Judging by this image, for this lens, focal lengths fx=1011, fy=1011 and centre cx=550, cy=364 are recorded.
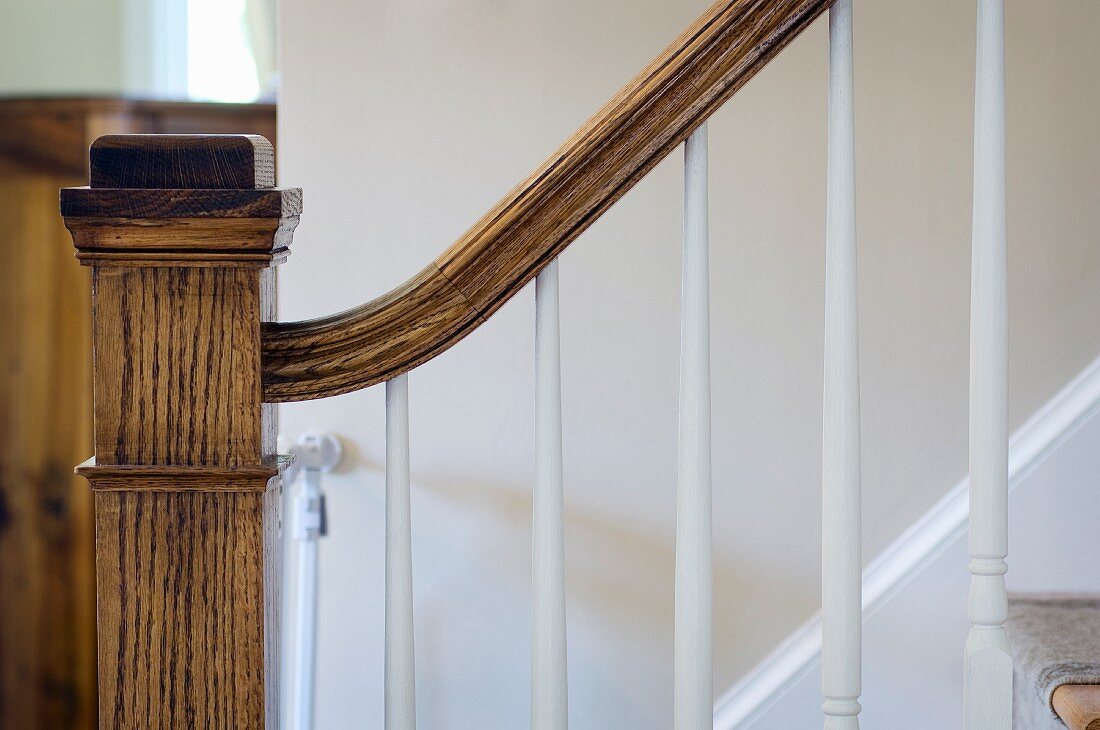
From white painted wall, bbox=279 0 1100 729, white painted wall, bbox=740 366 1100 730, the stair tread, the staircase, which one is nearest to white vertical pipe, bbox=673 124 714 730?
the staircase

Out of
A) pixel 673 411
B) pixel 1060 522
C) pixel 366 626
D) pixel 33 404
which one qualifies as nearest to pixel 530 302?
pixel 673 411

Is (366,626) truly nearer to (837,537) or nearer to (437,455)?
(437,455)

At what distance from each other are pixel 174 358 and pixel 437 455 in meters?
0.96

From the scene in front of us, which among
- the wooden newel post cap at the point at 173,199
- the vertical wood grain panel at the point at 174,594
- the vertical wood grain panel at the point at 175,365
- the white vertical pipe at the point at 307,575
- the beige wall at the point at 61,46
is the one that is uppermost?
the beige wall at the point at 61,46

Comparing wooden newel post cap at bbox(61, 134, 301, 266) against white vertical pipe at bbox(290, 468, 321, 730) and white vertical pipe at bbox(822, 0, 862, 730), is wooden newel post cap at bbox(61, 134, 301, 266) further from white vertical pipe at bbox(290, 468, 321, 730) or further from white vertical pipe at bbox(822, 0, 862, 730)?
white vertical pipe at bbox(290, 468, 321, 730)

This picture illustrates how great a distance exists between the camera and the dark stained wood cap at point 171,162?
58cm

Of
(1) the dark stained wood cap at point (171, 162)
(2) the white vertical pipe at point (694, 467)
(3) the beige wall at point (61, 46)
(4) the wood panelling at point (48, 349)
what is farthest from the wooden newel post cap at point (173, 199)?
(3) the beige wall at point (61, 46)

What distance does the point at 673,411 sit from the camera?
1551mm

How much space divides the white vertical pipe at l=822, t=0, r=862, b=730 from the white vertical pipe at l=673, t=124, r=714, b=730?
72mm

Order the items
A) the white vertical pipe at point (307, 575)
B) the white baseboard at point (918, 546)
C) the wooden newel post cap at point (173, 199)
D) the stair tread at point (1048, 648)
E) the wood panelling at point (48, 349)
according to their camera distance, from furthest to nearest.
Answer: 1. the wood panelling at point (48, 349)
2. the white vertical pipe at point (307, 575)
3. the white baseboard at point (918, 546)
4. the stair tread at point (1048, 648)
5. the wooden newel post cap at point (173, 199)

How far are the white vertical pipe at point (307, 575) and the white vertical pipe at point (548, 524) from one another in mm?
948

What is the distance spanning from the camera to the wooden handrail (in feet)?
1.92

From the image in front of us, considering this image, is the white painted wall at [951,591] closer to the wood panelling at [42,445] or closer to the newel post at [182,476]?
the newel post at [182,476]

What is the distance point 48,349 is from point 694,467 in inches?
58.2
